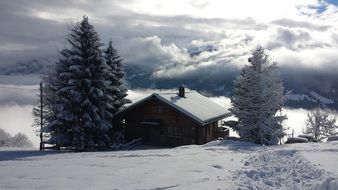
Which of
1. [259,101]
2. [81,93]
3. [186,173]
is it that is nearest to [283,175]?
[186,173]

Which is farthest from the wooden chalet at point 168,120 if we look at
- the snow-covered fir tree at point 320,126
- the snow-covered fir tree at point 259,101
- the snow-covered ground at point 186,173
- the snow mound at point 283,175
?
the snow-covered fir tree at point 320,126

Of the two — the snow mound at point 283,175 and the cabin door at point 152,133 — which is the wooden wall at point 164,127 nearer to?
the cabin door at point 152,133

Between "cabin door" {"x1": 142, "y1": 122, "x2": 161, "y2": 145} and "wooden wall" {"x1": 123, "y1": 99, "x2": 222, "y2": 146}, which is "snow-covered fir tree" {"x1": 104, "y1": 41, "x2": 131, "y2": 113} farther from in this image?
"cabin door" {"x1": 142, "y1": 122, "x2": 161, "y2": 145}

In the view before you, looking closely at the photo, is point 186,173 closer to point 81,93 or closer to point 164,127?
point 81,93

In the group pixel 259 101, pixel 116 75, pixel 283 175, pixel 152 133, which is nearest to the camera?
pixel 283 175

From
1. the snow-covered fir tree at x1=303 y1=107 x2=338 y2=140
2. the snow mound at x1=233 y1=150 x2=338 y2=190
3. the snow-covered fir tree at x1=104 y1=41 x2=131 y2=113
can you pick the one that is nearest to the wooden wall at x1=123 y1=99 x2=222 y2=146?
the snow-covered fir tree at x1=104 y1=41 x2=131 y2=113

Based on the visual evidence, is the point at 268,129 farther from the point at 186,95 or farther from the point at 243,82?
the point at 186,95

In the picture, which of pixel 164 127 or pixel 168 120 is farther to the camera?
pixel 164 127

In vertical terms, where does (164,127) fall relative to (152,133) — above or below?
above

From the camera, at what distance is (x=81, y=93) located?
34.7 metres

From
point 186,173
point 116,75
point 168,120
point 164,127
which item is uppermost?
point 116,75

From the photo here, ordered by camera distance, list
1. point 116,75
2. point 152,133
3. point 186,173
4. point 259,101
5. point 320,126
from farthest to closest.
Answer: point 320,126 < point 152,133 < point 116,75 < point 259,101 < point 186,173

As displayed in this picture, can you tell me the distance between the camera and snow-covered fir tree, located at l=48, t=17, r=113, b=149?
3434 cm

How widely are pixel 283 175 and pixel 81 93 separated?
23.3 metres
